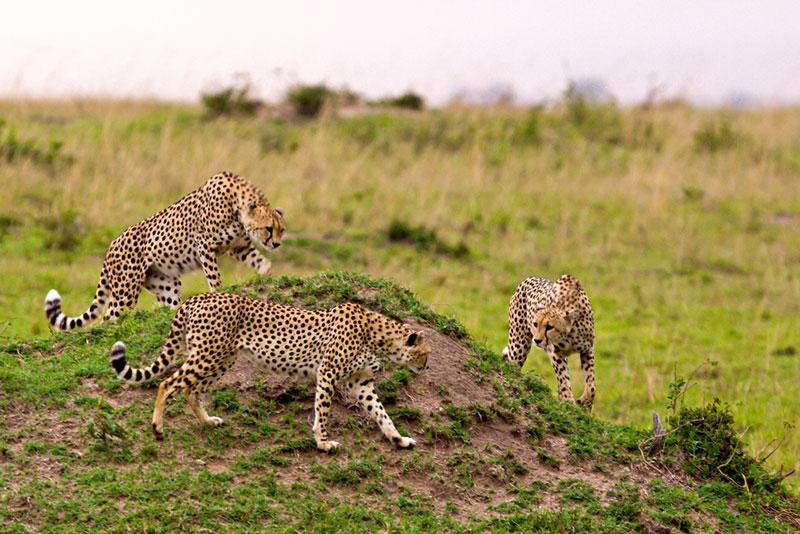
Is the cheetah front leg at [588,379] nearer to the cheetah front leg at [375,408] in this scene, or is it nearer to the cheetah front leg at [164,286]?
the cheetah front leg at [375,408]


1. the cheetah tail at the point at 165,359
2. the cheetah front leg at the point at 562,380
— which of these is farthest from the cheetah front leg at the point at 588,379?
the cheetah tail at the point at 165,359

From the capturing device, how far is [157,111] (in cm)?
2016

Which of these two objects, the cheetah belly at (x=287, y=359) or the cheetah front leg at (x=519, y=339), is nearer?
the cheetah belly at (x=287, y=359)

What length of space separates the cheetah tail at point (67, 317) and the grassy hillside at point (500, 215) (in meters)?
1.26

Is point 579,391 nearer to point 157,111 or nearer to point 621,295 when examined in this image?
point 621,295

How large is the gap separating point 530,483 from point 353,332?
121 cm

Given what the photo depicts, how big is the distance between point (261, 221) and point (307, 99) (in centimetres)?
1315

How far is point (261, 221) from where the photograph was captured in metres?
7.76

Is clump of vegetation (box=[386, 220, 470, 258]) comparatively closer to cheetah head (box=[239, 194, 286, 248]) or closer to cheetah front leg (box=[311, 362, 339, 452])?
cheetah head (box=[239, 194, 286, 248])

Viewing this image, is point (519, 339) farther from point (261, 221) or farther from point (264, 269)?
point (261, 221)

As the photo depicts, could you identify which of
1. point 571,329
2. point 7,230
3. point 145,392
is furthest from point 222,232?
point 7,230

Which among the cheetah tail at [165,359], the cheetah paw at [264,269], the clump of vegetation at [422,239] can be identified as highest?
the cheetah paw at [264,269]

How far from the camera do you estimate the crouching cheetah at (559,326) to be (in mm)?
7617

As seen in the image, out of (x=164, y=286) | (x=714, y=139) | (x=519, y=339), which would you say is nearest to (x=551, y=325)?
(x=519, y=339)
